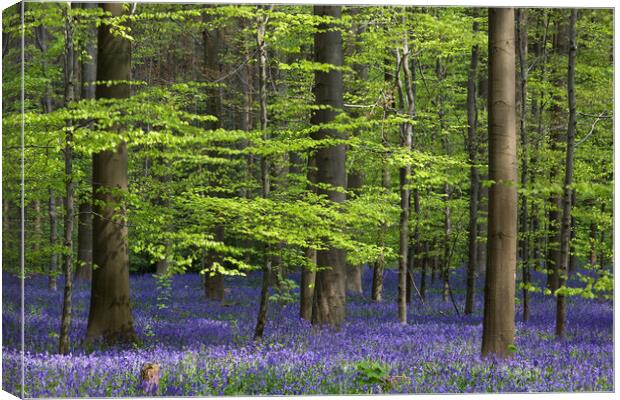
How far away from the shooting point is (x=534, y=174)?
1324 cm

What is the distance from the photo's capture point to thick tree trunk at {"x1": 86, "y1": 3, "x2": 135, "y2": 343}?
1013cm

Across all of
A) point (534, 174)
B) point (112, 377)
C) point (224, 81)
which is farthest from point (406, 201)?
point (112, 377)

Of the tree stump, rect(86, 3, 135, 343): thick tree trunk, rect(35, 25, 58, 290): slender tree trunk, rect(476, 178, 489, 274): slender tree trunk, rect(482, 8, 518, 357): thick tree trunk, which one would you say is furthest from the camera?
rect(476, 178, 489, 274): slender tree trunk

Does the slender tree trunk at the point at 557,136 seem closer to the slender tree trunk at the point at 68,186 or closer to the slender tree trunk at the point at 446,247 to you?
the slender tree trunk at the point at 446,247

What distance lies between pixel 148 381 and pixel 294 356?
6.32 feet

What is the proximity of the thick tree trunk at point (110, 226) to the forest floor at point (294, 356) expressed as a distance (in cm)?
38

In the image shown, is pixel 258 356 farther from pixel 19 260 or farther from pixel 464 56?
pixel 464 56

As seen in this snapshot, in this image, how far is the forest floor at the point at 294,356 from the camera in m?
8.38

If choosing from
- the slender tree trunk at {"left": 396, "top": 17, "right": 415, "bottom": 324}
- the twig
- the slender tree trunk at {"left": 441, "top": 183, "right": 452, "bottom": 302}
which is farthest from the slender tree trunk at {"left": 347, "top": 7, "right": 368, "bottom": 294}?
the twig

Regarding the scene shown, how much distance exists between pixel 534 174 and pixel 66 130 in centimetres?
811

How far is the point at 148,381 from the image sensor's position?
8.34m

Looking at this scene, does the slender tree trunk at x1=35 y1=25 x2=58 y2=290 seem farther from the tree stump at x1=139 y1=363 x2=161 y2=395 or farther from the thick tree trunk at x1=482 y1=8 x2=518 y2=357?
the thick tree trunk at x1=482 y1=8 x2=518 y2=357

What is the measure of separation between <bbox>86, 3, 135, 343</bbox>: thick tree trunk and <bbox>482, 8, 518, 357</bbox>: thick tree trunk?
15.3 ft

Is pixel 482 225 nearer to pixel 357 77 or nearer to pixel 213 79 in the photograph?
pixel 357 77
